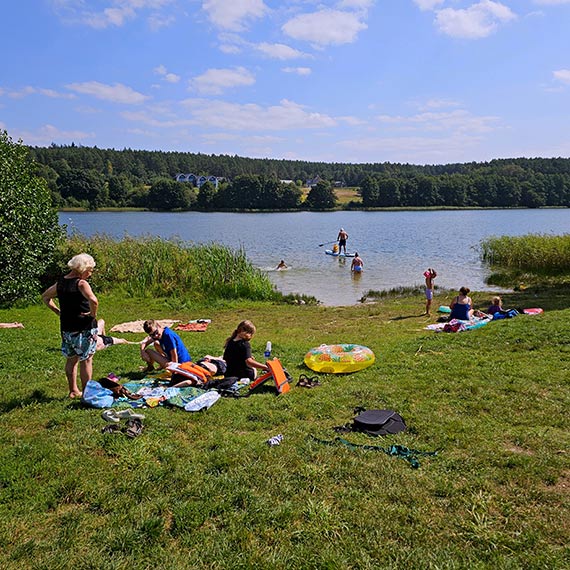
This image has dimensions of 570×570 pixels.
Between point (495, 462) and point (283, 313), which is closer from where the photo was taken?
point (495, 462)

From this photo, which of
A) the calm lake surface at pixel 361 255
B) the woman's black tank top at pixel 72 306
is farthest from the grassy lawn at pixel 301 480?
the calm lake surface at pixel 361 255

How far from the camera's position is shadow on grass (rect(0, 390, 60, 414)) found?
6.00m

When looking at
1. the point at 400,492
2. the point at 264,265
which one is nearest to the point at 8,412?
the point at 400,492

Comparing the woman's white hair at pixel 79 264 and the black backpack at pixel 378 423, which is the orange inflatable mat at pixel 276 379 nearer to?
the black backpack at pixel 378 423

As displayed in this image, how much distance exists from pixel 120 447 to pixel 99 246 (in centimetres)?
1643

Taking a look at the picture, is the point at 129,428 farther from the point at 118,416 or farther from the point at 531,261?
the point at 531,261

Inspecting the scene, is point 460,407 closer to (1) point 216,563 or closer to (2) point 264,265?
(1) point 216,563

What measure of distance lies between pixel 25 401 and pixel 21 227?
10723 millimetres

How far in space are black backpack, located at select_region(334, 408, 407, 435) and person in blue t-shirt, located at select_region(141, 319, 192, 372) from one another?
3.38 m

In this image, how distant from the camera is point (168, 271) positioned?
1925cm

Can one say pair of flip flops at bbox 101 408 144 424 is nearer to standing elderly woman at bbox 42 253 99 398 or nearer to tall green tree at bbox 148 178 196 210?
standing elderly woman at bbox 42 253 99 398

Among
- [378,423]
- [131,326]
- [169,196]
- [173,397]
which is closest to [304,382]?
[173,397]

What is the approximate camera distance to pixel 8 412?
19.2 feet

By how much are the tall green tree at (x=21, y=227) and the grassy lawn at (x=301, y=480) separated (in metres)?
8.37
